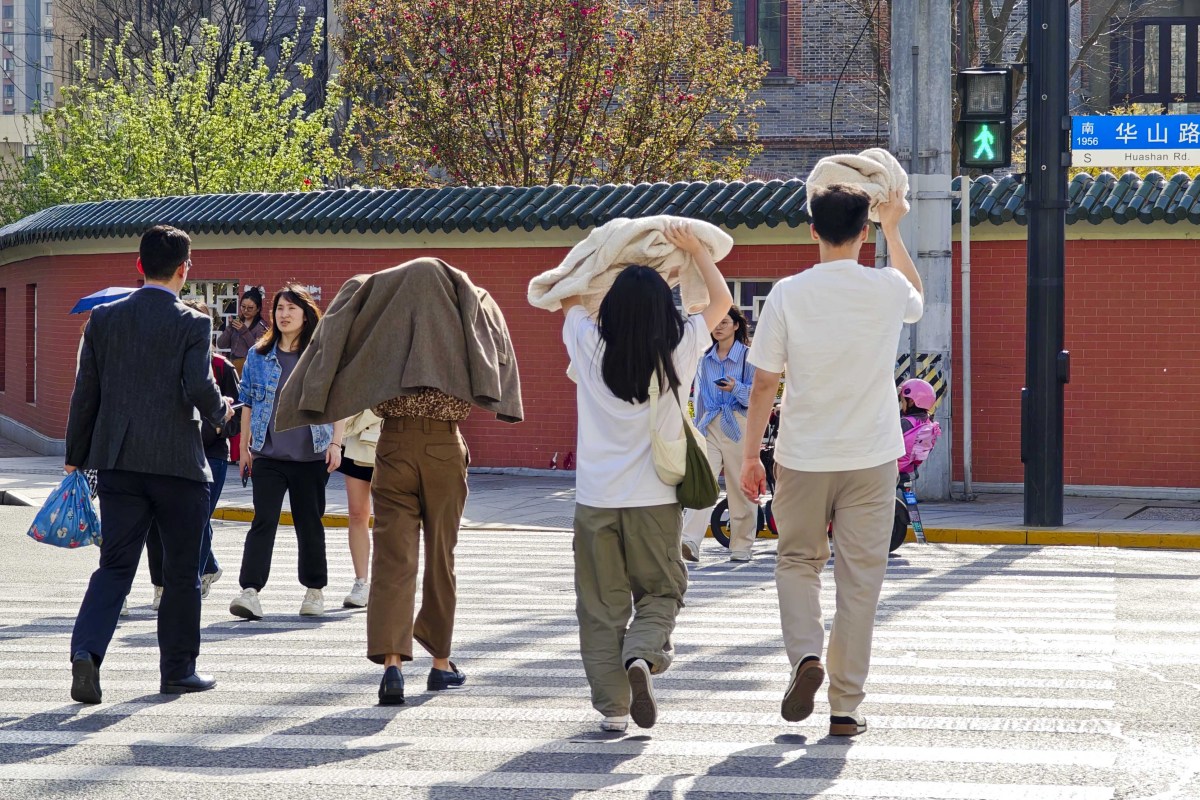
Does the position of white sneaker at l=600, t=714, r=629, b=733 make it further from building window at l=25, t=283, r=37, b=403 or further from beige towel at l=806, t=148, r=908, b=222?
building window at l=25, t=283, r=37, b=403

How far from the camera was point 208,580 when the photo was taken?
33.4 feet

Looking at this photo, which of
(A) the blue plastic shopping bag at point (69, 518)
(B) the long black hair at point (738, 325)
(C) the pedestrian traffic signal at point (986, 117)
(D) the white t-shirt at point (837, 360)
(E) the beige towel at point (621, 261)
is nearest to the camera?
(D) the white t-shirt at point (837, 360)

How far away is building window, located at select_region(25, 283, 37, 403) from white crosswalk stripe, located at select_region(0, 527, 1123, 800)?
647 inches

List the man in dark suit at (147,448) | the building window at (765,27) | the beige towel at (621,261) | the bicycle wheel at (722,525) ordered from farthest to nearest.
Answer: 1. the building window at (765,27)
2. the bicycle wheel at (722,525)
3. the man in dark suit at (147,448)
4. the beige towel at (621,261)

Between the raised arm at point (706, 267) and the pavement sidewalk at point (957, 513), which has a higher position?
the raised arm at point (706, 267)

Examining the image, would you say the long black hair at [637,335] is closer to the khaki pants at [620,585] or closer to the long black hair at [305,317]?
the khaki pants at [620,585]

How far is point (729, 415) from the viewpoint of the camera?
11984mm

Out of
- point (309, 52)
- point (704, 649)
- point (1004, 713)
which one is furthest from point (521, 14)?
point (1004, 713)

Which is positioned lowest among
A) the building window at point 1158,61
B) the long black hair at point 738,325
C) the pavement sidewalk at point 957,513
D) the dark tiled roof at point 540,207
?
the pavement sidewalk at point 957,513

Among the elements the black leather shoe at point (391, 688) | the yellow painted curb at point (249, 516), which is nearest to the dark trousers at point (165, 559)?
the black leather shoe at point (391, 688)

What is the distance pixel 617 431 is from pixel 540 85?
788 inches

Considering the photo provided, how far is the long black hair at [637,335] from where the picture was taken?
6117 millimetres

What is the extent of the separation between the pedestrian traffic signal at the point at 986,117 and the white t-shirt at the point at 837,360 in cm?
839

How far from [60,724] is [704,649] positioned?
120 inches
